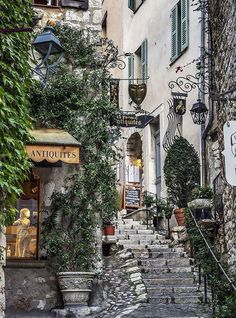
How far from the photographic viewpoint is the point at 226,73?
38.7ft

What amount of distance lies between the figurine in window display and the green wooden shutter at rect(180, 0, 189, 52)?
654 cm

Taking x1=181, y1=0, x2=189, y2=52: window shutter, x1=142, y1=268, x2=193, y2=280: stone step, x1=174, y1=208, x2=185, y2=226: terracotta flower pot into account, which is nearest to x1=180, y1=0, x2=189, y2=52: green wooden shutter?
x1=181, y1=0, x2=189, y2=52: window shutter

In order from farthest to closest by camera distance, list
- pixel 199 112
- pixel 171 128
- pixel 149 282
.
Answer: pixel 171 128 → pixel 199 112 → pixel 149 282

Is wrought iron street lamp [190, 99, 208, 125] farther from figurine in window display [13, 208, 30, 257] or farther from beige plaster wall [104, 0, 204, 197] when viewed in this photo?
figurine in window display [13, 208, 30, 257]

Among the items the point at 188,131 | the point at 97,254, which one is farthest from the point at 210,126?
the point at 97,254

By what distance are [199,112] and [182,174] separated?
1.50 metres

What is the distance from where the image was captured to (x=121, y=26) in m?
22.8

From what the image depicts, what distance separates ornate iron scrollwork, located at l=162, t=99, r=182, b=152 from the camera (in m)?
17.0

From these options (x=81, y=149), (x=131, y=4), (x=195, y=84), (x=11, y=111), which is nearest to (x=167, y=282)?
(x=81, y=149)

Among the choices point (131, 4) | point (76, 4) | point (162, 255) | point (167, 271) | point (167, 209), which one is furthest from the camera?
point (131, 4)

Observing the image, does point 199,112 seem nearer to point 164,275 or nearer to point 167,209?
point 167,209

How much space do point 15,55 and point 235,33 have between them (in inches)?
167

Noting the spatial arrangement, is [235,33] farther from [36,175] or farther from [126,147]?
[126,147]

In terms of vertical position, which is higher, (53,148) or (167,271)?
(53,148)
